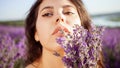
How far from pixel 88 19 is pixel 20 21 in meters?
0.71

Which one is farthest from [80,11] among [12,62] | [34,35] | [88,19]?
[12,62]

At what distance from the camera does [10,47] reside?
199 centimetres

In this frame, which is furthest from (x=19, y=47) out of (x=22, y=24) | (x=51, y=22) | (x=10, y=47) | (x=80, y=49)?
(x=80, y=49)

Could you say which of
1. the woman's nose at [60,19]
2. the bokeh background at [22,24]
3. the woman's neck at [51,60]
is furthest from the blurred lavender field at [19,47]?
the woman's nose at [60,19]

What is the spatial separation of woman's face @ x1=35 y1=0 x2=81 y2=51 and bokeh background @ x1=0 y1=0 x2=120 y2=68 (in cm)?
48

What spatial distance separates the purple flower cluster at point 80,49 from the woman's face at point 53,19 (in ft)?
1.07

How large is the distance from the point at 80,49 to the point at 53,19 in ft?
1.52

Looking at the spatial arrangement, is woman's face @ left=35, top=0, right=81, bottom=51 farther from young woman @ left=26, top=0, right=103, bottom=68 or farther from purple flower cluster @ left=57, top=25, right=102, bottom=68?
purple flower cluster @ left=57, top=25, right=102, bottom=68

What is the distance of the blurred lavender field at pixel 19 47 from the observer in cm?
186

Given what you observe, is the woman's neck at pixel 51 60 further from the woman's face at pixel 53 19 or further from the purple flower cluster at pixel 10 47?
the purple flower cluster at pixel 10 47

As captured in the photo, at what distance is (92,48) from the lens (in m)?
1.00

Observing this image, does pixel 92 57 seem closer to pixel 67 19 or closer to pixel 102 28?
pixel 102 28

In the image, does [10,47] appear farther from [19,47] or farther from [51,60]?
[51,60]

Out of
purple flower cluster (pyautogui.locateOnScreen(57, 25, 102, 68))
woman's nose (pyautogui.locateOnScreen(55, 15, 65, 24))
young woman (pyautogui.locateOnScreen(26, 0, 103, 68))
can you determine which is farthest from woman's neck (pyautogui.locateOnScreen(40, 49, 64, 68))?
purple flower cluster (pyautogui.locateOnScreen(57, 25, 102, 68))
